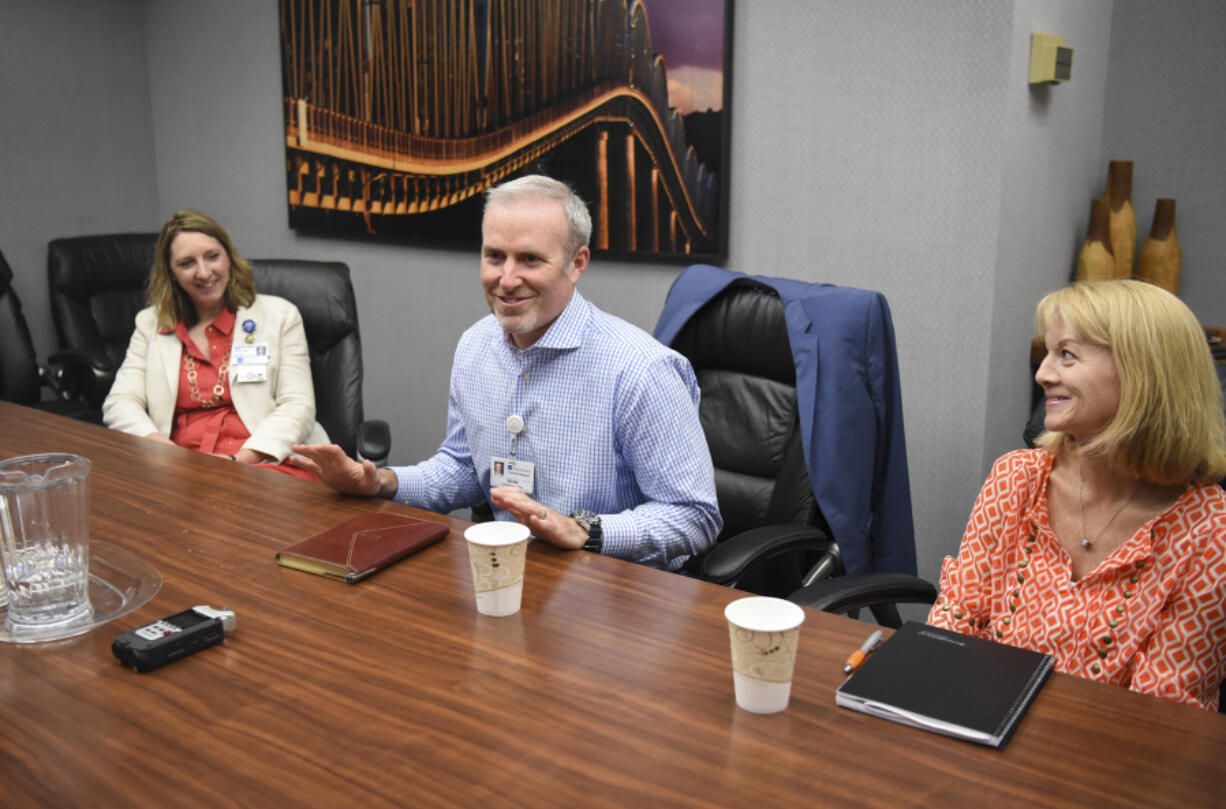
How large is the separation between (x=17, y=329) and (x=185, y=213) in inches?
49.5

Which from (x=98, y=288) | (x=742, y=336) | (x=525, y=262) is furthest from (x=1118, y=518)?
(x=98, y=288)

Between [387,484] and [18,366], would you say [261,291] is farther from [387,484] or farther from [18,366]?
[387,484]

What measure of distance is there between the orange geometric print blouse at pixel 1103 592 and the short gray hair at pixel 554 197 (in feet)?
2.95

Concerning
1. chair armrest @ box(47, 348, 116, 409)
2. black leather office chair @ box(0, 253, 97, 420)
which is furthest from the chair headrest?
black leather office chair @ box(0, 253, 97, 420)

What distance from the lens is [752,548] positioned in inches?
74.8

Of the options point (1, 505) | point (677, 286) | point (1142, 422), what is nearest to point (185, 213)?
point (677, 286)

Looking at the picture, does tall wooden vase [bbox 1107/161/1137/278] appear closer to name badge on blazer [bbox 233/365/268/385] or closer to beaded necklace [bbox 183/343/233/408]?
name badge on blazer [bbox 233/365/268/385]

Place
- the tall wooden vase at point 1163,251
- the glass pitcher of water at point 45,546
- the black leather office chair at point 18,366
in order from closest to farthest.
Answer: the glass pitcher of water at point 45,546
the tall wooden vase at point 1163,251
the black leather office chair at point 18,366

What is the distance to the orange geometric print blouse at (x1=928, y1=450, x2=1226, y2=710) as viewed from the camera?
1.39 meters

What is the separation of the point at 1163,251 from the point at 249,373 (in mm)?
2658

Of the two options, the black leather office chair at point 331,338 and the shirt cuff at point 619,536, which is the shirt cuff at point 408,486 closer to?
the shirt cuff at point 619,536

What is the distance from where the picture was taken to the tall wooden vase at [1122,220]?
118 inches

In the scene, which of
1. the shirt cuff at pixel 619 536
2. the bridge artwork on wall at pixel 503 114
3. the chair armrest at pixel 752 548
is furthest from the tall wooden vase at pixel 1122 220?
the shirt cuff at pixel 619 536

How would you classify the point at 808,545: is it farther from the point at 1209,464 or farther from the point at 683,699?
the point at 683,699
